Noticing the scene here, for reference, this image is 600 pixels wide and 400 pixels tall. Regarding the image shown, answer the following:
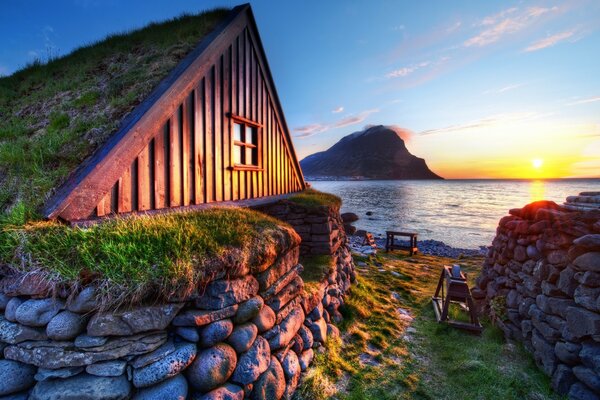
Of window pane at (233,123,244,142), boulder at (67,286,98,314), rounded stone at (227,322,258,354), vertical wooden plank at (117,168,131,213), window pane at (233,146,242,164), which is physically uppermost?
window pane at (233,123,244,142)

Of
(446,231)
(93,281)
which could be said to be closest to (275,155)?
(93,281)

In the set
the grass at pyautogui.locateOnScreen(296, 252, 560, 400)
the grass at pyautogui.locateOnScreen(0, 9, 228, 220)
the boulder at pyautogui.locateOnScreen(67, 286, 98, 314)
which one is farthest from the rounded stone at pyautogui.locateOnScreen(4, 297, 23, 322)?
the grass at pyautogui.locateOnScreen(296, 252, 560, 400)

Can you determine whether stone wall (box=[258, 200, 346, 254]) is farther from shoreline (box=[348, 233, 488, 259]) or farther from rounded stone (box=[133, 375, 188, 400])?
shoreline (box=[348, 233, 488, 259])

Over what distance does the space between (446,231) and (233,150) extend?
111ft

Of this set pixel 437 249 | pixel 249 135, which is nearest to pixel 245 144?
pixel 249 135

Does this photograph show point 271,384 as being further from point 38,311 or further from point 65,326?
point 38,311

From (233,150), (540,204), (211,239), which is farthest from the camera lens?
(233,150)

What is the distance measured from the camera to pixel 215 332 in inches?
122

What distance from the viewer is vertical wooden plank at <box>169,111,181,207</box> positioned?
17.2 feet

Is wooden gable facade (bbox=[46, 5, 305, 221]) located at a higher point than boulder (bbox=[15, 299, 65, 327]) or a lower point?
higher

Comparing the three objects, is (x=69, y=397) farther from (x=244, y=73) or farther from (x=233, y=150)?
(x=244, y=73)

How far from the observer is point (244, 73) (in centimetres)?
754

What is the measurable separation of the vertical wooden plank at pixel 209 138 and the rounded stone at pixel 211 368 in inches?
147

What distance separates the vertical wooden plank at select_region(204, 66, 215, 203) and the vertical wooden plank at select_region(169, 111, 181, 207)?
742mm
